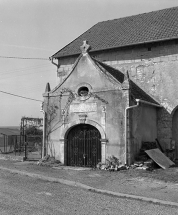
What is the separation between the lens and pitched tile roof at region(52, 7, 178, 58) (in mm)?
16514

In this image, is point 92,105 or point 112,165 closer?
point 112,165

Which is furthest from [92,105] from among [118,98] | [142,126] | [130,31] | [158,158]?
[130,31]

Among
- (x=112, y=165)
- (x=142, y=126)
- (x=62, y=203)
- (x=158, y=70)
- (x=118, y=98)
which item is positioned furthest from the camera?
(x=158, y=70)

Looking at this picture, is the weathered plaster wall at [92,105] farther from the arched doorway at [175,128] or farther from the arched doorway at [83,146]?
the arched doorway at [175,128]

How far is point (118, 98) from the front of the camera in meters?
13.1

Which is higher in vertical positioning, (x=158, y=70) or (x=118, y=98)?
(x=158, y=70)

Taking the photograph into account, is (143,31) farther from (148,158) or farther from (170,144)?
(148,158)

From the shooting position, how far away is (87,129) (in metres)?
14.1

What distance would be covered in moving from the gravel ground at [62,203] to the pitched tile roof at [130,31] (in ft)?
35.4

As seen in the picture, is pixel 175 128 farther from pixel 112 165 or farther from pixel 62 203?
pixel 62 203

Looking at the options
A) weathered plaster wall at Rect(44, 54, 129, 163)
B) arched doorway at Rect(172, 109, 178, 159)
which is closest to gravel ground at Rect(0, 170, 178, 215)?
weathered plaster wall at Rect(44, 54, 129, 163)

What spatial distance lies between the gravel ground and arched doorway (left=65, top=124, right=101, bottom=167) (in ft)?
15.3

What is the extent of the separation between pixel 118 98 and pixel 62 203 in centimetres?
702

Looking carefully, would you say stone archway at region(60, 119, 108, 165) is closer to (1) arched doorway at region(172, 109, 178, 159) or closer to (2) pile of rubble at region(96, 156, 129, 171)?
(2) pile of rubble at region(96, 156, 129, 171)
